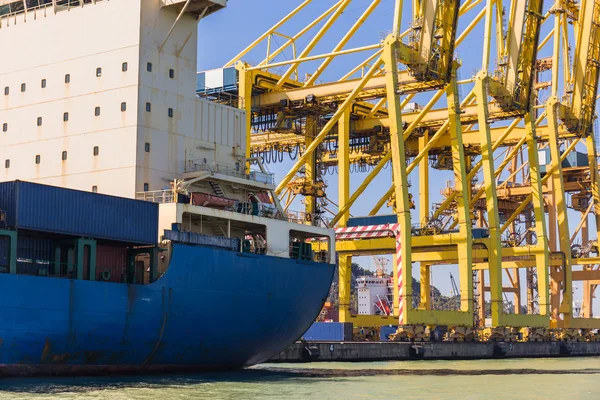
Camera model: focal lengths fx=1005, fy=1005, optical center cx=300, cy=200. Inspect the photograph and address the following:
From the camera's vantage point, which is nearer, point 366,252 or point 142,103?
point 142,103

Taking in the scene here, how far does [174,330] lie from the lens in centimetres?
2823

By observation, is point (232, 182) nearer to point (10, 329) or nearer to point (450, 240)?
point (10, 329)

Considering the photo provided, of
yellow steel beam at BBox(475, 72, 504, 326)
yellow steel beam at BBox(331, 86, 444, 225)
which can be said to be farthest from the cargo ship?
yellow steel beam at BBox(475, 72, 504, 326)

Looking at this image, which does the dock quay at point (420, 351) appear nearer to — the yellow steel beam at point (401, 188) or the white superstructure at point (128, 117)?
the yellow steel beam at point (401, 188)

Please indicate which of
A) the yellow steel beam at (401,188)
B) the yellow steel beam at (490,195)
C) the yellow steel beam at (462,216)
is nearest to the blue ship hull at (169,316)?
the yellow steel beam at (401,188)

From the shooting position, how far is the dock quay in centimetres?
3666

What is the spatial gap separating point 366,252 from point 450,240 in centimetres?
499

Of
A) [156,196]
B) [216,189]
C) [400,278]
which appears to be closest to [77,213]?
[156,196]

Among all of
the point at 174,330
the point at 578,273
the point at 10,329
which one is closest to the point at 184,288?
the point at 174,330

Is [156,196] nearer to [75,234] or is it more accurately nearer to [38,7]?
[75,234]

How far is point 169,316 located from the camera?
91.6ft

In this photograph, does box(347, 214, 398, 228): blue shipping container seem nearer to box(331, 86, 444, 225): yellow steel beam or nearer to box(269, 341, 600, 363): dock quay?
box(331, 86, 444, 225): yellow steel beam

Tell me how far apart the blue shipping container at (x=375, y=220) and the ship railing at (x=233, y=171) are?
12264 mm

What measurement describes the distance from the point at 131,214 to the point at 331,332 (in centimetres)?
1806
